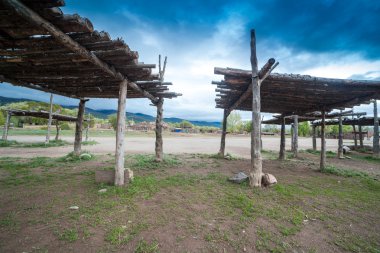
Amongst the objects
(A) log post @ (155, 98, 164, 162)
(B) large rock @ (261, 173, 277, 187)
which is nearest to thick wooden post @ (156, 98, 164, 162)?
(A) log post @ (155, 98, 164, 162)

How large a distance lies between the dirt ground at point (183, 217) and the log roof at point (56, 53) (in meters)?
3.40

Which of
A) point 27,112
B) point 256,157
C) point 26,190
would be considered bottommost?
point 26,190

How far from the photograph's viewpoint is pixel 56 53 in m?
4.19

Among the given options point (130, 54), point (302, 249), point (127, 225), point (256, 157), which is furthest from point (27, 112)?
point (302, 249)

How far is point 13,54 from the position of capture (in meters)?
4.11

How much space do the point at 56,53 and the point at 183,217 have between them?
480cm

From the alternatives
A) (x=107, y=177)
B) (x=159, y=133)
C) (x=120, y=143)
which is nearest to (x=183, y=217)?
(x=120, y=143)

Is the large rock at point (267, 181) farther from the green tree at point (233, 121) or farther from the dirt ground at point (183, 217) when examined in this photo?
the green tree at point (233, 121)

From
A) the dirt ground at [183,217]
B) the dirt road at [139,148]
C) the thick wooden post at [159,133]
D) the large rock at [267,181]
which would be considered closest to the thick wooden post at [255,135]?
the large rock at [267,181]

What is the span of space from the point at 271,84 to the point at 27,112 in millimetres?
20420

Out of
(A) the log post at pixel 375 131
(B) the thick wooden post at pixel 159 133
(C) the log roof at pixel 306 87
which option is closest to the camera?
(C) the log roof at pixel 306 87

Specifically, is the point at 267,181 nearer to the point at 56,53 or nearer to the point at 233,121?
the point at 56,53

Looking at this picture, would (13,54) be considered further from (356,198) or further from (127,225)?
(356,198)

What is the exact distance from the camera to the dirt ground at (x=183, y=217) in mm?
2660
